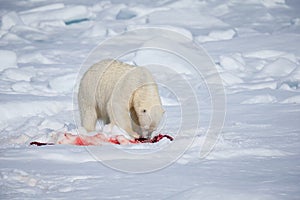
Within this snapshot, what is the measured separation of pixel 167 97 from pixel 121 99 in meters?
3.37

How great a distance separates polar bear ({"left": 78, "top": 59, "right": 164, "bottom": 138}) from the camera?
4168mm

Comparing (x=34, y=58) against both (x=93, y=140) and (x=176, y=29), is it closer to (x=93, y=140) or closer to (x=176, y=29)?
(x=176, y=29)

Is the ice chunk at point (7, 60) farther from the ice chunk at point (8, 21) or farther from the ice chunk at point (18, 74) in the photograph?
the ice chunk at point (8, 21)

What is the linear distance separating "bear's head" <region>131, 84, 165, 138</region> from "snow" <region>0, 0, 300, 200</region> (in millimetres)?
235

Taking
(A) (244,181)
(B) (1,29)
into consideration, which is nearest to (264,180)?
(A) (244,181)

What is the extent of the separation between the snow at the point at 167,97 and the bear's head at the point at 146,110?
24cm

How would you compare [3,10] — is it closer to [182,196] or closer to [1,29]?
[1,29]

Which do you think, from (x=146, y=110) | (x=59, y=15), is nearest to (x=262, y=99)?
(x=146, y=110)

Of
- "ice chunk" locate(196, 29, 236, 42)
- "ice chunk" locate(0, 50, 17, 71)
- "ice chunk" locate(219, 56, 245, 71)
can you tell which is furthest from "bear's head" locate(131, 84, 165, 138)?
"ice chunk" locate(196, 29, 236, 42)

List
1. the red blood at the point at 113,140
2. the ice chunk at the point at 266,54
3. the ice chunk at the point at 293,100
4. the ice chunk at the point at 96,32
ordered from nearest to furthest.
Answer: the red blood at the point at 113,140
the ice chunk at the point at 293,100
the ice chunk at the point at 266,54
the ice chunk at the point at 96,32

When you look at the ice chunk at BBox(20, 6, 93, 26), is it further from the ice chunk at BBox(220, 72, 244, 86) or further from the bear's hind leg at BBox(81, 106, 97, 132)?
the bear's hind leg at BBox(81, 106, 97, 132)

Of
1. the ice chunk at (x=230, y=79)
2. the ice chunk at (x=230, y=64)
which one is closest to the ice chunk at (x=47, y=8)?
the ice chunk at (x=230, y=64)

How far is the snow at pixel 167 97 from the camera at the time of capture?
2.43 meters

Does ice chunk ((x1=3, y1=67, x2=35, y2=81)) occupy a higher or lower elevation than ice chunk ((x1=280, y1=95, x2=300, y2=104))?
lower
